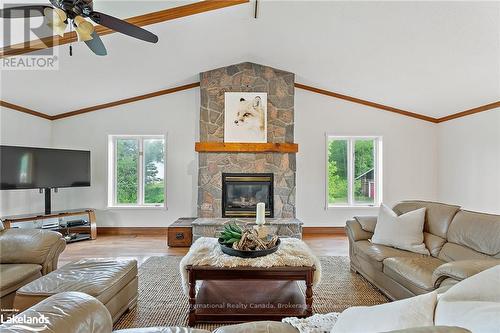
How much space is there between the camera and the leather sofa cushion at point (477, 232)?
2.25m

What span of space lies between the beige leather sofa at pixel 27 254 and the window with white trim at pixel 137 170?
309 cm

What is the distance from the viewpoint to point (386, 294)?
2672mm

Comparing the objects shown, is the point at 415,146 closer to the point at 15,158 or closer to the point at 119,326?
the point at 119,326

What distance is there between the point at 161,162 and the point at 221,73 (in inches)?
83.8

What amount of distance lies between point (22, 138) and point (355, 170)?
6.22m

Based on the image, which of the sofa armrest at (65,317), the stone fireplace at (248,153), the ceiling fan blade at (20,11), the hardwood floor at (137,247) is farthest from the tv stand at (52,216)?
the sofa armrest at (65,317)

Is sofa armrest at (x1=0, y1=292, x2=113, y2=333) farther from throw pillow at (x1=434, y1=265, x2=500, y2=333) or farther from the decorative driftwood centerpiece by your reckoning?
throw pillow at (x1=434, y1=265, x2=500, y2=333)

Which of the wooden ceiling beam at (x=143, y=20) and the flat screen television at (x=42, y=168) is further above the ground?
the wooden ceiling beam at (x=143, y=20)

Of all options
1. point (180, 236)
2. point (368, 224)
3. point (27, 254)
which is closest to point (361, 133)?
point (368, 224)

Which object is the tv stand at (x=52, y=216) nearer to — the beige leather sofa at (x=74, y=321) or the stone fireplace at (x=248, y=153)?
the stone fireplace at (x=248, y=153)

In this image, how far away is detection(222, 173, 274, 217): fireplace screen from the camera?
520cm

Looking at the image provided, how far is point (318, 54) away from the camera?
13.8ft

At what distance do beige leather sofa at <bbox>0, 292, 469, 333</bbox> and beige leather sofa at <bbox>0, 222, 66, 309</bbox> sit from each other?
1.29 metres

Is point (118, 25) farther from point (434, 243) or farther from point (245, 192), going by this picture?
→ point (245, 192)
